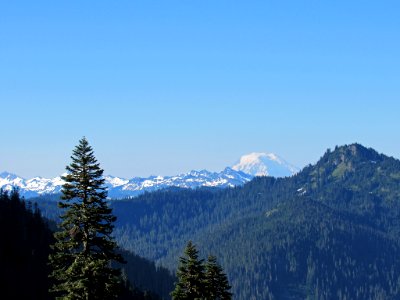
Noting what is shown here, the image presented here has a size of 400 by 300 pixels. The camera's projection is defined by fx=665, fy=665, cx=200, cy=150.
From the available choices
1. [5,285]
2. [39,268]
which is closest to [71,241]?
[5,285]

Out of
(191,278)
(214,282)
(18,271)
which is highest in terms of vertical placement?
(18,271)

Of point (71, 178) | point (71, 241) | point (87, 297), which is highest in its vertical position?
point (71, 178)

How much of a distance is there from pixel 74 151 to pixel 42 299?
142271 millimetres

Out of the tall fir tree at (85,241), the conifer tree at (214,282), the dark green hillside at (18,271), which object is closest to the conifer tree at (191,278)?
the conifer tree at (214,282)

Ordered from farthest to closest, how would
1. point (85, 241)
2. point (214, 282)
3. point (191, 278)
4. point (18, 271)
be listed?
point (18, 271), point (214, 282), point (191, 278), point (85, 241)

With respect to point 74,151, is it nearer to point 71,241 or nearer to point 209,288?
point 71,241

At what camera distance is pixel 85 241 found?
129ft

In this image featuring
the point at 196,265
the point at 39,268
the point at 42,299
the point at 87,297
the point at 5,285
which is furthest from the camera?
the point at 39,268

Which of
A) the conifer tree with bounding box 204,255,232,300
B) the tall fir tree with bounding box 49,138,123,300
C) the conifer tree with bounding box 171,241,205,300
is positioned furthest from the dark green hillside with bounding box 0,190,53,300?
the tall fir tree with bounding box 49,138,123,300

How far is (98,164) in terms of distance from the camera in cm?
4006

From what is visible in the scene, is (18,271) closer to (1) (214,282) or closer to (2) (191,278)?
(1) (214,282)

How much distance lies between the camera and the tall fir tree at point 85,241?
126ft

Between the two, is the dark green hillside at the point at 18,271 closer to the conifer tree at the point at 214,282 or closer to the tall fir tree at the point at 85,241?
the conifer tree at the point at 214,282

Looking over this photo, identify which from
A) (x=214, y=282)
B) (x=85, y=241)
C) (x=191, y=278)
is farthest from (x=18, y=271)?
(x=85, y=241)
